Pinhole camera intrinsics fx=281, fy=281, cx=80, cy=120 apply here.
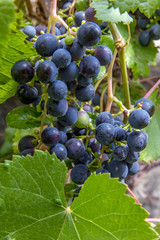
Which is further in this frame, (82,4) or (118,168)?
(82,4)

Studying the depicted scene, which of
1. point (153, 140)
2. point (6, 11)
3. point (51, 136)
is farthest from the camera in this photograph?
point (153, 140)

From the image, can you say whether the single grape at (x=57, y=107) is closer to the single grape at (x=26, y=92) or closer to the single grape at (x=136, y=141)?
the single grape at (x=26, y=92)

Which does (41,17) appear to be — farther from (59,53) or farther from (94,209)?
(94,209)

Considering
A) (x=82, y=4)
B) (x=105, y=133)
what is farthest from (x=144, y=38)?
(x=105, y=133)

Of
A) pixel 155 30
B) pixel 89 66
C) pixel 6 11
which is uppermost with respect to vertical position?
pixel 6 11

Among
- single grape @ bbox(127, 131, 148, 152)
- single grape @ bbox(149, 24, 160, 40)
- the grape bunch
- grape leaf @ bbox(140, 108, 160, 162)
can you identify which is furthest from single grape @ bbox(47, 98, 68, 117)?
single grape @ bbox(149, 24, 160, 40)

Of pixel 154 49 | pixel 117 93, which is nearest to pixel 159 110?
pixel 117 93

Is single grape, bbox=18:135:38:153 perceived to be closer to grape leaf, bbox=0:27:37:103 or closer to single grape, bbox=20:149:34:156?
single grape, bbox=20:149:34:156

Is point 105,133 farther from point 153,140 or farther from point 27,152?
point 153,140
